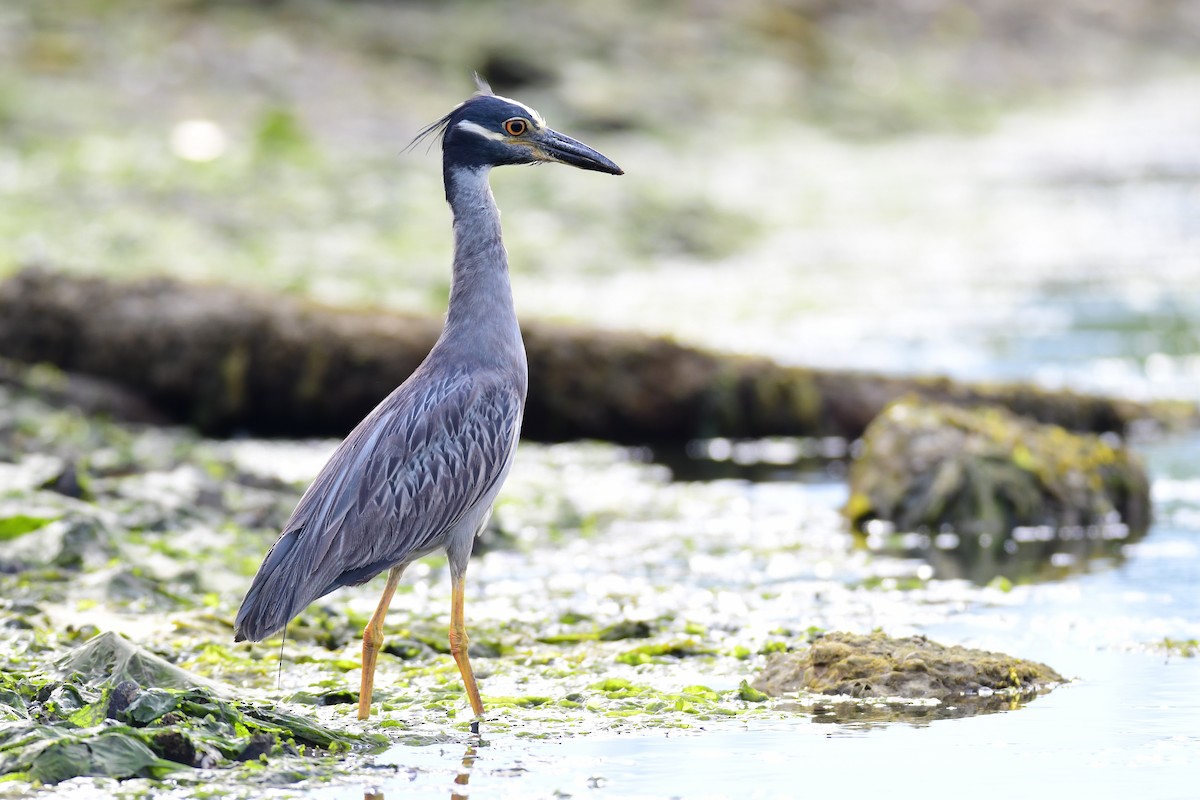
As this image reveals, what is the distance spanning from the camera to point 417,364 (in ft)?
38.8

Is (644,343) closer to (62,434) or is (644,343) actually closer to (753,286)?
(62,434)

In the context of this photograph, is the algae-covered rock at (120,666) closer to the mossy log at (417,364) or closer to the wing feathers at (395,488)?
the wing feathers at (395,488)

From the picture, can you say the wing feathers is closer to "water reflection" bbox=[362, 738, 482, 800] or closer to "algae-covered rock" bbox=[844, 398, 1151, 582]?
"water reflection" bbox=[362, 738, 482, 800]

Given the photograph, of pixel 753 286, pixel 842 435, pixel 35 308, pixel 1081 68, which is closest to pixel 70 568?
pixel 35 308

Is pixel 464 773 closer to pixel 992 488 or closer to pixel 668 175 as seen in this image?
pixel 992 488

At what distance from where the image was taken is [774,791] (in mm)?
5145

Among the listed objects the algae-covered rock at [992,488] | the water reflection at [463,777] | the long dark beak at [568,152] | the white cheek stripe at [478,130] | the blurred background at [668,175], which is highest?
the blurred background at [668,175]

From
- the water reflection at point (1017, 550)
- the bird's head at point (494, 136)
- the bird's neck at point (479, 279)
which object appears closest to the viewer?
the bird's neck at point (479, 279)

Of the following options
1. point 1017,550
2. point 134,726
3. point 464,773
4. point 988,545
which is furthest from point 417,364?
point 464,773

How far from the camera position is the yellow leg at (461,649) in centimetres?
598

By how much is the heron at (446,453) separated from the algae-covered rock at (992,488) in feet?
11.4

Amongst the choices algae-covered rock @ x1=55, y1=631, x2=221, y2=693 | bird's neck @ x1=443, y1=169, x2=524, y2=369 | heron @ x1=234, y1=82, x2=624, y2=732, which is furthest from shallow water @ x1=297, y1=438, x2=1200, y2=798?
bird's neck @ x1=443, y1=169, x2=524, y2=369

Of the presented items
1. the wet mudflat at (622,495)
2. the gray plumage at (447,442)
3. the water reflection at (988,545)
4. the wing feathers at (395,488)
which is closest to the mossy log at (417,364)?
the wet mudflat at (622,495)

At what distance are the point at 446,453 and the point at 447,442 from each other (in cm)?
4
